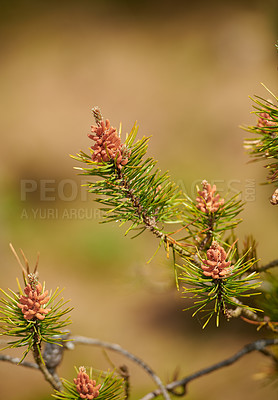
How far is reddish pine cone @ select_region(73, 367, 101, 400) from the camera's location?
2.21 ft

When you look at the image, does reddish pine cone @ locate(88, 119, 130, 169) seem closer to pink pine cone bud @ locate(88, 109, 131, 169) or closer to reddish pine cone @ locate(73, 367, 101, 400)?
pink pine cone bud @ locate(88, 109, 131, 169)

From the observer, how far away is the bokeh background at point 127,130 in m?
2.60

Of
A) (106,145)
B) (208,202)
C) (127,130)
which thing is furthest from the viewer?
(127,130)

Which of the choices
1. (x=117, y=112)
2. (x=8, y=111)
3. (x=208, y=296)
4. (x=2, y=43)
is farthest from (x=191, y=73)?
(x=208, y=296)

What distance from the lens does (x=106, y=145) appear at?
0.64 m

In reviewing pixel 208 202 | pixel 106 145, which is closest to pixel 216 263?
pixel 208 202

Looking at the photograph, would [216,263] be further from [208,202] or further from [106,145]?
[106,145]

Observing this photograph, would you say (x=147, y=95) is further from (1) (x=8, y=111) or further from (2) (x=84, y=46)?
(1) (x=8, y=111)

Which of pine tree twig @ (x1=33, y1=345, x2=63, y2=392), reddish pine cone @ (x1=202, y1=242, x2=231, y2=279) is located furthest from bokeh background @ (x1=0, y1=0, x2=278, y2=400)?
reddish pine cone @ (x1=202, y1=242, x2=231, y2=279)

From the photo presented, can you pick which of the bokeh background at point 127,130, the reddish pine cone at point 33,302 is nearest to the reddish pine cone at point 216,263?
the reddish pine cone at point 33,302

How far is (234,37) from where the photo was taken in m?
4.71

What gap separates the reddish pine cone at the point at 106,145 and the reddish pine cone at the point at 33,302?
217 mm

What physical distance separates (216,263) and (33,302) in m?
0.28

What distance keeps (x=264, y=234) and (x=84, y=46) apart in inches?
125
